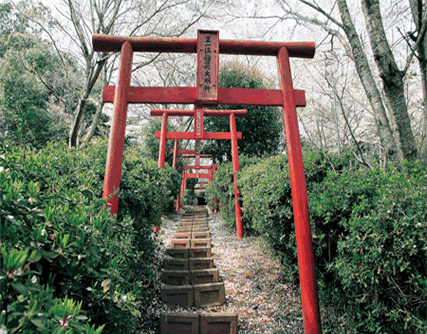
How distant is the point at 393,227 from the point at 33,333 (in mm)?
1953

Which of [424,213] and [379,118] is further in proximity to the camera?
[379,118]

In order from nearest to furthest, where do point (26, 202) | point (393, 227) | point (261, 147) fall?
1. point (26, 202)
2. point (393, 227)
3. point (261, 147)

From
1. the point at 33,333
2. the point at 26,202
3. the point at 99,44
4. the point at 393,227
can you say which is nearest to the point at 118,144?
the point at 99,44

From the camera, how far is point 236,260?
4633 mm

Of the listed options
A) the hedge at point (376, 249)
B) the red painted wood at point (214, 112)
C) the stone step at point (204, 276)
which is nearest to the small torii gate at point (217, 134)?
the red painted wood at point (214, 112)

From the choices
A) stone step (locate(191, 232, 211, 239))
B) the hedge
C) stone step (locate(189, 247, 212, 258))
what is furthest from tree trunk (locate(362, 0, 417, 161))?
stone step (locate(191, 232, 211, 239))

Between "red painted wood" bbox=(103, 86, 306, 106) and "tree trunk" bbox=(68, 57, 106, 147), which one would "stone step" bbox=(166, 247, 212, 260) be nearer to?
"red painted wood" bbox=(103, 86, 306, 106)

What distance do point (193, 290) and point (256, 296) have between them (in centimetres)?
85

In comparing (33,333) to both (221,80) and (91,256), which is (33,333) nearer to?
(91,256)

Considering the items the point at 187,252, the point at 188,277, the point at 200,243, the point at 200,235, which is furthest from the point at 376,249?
the point at 200,235

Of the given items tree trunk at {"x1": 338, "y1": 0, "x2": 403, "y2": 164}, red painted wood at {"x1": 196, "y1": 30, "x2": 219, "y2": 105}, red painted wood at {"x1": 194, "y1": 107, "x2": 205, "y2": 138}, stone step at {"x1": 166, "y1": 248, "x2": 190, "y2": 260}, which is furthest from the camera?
red painted wood at {"x1": 194, "y1": 107, "x2": 205, "y2": 138}

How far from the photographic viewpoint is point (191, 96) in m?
3.08

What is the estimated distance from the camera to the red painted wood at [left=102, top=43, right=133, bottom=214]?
2602 millimetres

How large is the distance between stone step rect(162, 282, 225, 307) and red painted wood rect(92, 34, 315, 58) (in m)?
2.84
